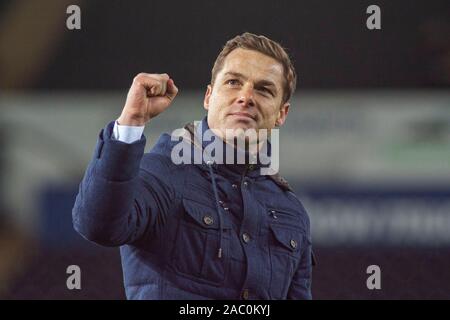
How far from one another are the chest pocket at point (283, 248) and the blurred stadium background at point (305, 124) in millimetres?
998

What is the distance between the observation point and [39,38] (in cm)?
249

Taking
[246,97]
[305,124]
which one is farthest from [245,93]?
[305,124]

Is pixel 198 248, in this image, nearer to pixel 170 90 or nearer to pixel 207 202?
pixel 207 202

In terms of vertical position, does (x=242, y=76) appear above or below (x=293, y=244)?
above

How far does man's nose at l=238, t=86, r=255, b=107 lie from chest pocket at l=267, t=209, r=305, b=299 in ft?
0.47

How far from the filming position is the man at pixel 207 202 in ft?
3.20

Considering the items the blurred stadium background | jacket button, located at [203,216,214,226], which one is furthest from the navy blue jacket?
the blurred stadium background

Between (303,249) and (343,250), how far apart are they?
106cm

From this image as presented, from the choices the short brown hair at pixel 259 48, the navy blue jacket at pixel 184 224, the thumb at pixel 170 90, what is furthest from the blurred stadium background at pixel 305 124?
the thumb at pixel 170 90

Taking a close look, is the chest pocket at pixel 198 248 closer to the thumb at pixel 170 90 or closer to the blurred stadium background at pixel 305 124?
the thumb at pixel 170 90

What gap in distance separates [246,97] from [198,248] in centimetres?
22

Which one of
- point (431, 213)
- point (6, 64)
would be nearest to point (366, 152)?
point (431, 213)

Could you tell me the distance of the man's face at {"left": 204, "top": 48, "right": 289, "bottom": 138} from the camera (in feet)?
3.80

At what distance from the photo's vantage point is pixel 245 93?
3.85 ft
